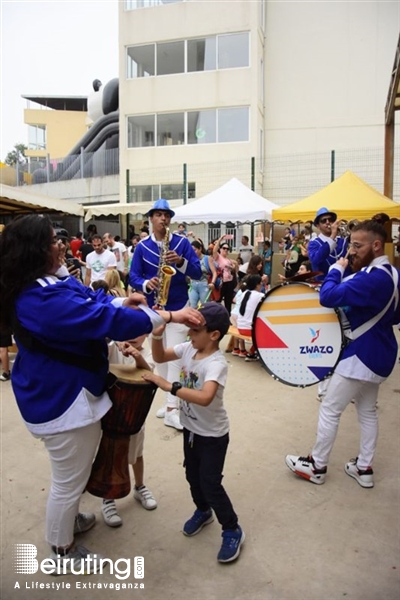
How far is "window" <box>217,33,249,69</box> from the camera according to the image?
20.1 m

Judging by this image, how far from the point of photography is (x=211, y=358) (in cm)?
258

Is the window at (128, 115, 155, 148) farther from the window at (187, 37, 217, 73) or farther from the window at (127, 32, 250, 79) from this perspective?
the window at (187, 37, 217, 73)

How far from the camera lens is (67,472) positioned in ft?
7.98

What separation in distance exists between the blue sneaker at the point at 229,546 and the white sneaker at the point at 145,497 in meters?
0.66

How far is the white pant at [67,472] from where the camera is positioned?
2.38 m

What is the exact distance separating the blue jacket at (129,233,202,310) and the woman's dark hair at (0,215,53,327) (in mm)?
2124

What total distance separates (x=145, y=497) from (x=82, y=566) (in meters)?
0.68

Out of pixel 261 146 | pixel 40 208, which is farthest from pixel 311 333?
pixel 261 146

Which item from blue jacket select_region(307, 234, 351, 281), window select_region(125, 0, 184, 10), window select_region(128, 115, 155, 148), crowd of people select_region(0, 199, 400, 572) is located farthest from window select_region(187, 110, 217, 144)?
crowd of people select_region(0, 199, 400, 572)

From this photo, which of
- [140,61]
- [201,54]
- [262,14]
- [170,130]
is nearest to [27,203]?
[170,130]

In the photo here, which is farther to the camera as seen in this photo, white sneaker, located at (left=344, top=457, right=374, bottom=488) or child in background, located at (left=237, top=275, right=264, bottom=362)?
child in background, located at (left=237, top=275, right=264, bottom=362)

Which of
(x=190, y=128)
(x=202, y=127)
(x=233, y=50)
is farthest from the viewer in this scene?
(x=190, y=128)

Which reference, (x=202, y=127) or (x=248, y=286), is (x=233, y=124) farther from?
(x=248, y=286)

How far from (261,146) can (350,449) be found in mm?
19010
